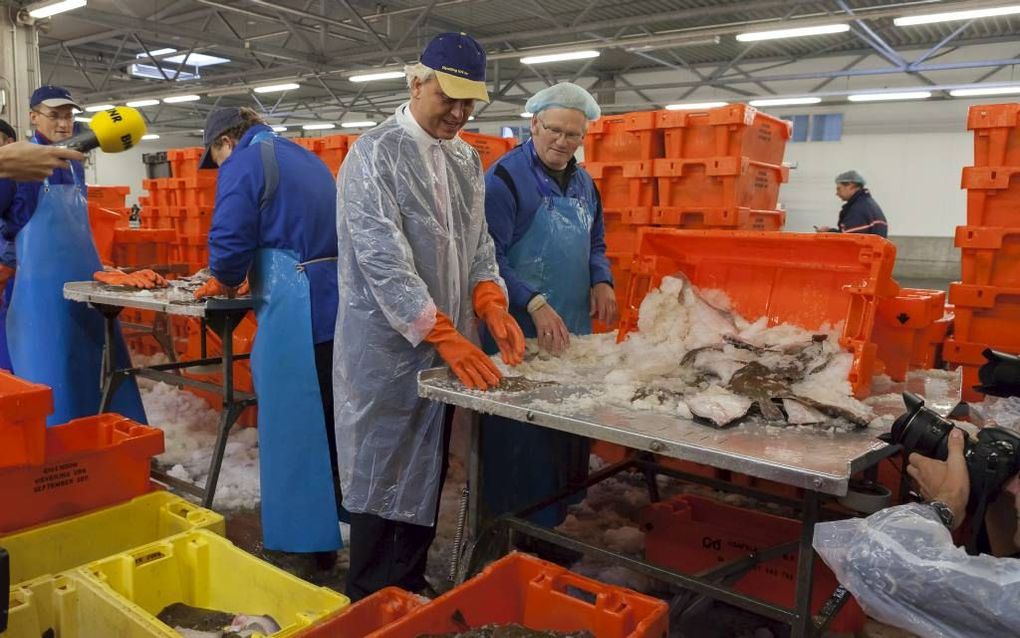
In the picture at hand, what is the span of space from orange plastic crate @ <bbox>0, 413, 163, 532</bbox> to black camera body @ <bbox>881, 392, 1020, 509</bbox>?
8.23ft

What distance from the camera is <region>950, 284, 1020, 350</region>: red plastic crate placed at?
11.6 ft

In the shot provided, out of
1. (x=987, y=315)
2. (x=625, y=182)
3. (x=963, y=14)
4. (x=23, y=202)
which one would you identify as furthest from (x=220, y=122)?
(x=963, y=14)

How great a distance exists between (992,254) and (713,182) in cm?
155

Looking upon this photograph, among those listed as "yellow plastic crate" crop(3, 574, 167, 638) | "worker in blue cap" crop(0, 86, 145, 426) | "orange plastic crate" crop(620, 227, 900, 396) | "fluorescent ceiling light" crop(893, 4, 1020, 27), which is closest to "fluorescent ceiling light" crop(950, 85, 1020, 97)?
"fluorescent ceiling light" crop(893, 4, 1020, 27)

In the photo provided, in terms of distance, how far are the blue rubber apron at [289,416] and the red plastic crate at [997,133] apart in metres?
3.15

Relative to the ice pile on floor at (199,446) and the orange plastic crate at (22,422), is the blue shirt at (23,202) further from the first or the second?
the orange plastic crate at (22,422)

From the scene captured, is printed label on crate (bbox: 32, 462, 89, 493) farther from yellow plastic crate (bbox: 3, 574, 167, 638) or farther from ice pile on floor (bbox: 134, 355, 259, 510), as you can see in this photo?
ice pile on floor (bbox: 134, 355, 259, 510)

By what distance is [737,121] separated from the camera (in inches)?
170

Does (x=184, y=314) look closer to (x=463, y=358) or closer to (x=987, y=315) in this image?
(x=463, y=358)

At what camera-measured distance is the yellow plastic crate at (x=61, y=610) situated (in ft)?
6.23

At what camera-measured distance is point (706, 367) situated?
227cm

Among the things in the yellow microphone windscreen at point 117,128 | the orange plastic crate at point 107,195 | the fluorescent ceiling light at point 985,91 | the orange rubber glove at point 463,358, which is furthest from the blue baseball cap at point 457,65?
the fluorescent ceiling light at point 985,91

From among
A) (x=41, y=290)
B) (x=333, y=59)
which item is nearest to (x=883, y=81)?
(x=333, y=59)

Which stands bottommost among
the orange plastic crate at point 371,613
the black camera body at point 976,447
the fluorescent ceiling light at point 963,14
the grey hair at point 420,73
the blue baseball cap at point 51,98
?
the orange plastic crate at point 371,613
